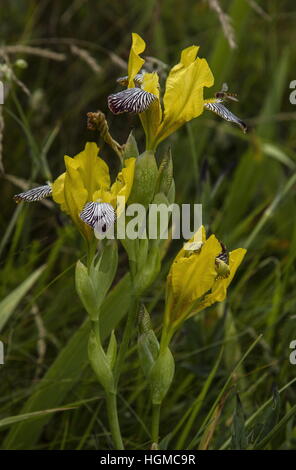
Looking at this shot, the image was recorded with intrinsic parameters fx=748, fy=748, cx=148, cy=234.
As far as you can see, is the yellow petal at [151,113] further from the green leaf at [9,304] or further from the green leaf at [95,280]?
the green leaf at [9,304]

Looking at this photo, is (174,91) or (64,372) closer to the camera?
(174,91)

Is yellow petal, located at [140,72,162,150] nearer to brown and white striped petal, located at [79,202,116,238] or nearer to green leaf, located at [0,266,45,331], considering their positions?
brown and white striped petal, located at [79,202,116,238]

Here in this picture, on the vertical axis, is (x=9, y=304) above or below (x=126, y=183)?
below

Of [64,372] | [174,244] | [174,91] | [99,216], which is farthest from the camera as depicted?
[174,244]

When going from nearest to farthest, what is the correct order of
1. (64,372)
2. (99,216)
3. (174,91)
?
(99,216) → (174,91) → (64,372)

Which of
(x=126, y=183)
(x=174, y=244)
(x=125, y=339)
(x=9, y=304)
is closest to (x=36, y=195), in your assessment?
(x=126, y=183)

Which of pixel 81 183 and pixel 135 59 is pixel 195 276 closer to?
pixel 81 183

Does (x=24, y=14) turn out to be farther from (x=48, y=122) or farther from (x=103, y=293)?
(x=103, y=293)

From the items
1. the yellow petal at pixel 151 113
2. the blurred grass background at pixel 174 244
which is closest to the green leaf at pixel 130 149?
the yellow petal at pixel 151 113
